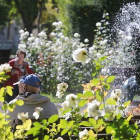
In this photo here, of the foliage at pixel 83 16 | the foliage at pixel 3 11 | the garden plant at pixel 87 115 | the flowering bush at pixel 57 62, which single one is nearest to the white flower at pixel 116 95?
the garden plant at pixel 87 115

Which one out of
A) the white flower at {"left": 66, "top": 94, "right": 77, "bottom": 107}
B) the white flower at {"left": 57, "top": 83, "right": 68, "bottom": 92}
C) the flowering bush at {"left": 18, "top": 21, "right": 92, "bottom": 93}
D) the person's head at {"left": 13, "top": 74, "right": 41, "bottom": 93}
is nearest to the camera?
the white flower at {"left": 66, "top": 94, "right": 77, "bottom": 107}

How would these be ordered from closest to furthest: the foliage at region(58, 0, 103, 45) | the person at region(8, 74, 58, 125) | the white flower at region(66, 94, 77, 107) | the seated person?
the white flower at region(66, 94, 77, 107) → the person at region(8, 74, 58, 125) → the seated person → the foliage at region(58, 0, 103, 45)

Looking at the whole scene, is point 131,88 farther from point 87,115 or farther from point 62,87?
point 87,115

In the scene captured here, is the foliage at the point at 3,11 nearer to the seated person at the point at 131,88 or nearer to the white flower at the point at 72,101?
the seated person at the point at 131,88

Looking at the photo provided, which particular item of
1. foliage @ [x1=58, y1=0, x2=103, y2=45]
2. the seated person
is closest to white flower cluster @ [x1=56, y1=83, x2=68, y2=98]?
the seated person

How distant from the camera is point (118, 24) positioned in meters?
14.2

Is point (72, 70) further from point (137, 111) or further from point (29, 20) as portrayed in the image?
point (29, 20)

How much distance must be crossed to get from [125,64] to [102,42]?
0.76m

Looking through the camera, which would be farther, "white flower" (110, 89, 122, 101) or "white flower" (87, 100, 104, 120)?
"white flower" (110, 89, 122, 101)

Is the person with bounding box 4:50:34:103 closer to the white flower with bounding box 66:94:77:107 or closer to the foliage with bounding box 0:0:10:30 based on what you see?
the white flower with bounding box 66:94:77:107

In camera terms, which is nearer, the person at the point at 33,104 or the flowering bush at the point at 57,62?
the person at the point at 33,104

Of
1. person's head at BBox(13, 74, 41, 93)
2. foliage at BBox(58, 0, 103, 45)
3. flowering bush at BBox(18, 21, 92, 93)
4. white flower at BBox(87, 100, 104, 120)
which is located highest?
foliage at BBox(58, 0, 103, 45)

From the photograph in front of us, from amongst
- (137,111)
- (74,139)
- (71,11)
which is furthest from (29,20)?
(74,139)

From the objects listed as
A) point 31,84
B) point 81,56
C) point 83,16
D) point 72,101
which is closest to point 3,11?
point 83,16
